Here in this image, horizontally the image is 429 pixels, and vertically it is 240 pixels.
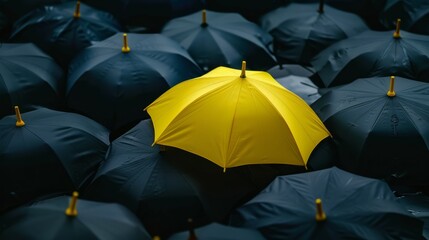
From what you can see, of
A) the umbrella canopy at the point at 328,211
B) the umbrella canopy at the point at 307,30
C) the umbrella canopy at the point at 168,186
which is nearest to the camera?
the umbrella canopy at the point at 328,211

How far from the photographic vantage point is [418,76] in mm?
6898

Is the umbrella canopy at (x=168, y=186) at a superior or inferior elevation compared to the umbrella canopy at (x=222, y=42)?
inferior

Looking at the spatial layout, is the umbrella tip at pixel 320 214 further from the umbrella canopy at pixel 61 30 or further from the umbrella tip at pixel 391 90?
the umbrella canopy at pixel 61 30

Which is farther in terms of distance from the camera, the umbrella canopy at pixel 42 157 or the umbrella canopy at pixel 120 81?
the umbrella canopy at pixel 120 81

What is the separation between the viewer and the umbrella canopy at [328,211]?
13.9 feet

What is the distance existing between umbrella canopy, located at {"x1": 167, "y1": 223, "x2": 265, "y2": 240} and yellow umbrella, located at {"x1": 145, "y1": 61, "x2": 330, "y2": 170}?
863 millimetres

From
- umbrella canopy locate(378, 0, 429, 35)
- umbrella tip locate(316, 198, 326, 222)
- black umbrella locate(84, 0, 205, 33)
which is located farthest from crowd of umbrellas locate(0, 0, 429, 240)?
umbrella canopy locate(378, 0, 429, 35)

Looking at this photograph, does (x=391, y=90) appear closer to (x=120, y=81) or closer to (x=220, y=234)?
(x=220, y=234)

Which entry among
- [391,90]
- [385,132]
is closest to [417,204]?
[385,132]

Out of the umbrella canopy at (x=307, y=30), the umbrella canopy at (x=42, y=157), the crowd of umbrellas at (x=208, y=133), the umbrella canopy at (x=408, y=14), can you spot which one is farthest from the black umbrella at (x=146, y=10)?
the umbrella canopy at (x=42, y=157)

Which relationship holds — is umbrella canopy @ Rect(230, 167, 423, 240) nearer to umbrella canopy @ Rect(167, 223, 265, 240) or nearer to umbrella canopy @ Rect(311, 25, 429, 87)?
umbrella canopy @ Rect(167, 223, 265, 240)

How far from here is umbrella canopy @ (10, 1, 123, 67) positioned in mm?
7379

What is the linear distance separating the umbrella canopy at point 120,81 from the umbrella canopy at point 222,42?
56 centimetres

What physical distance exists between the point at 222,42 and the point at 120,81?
1.48 m
